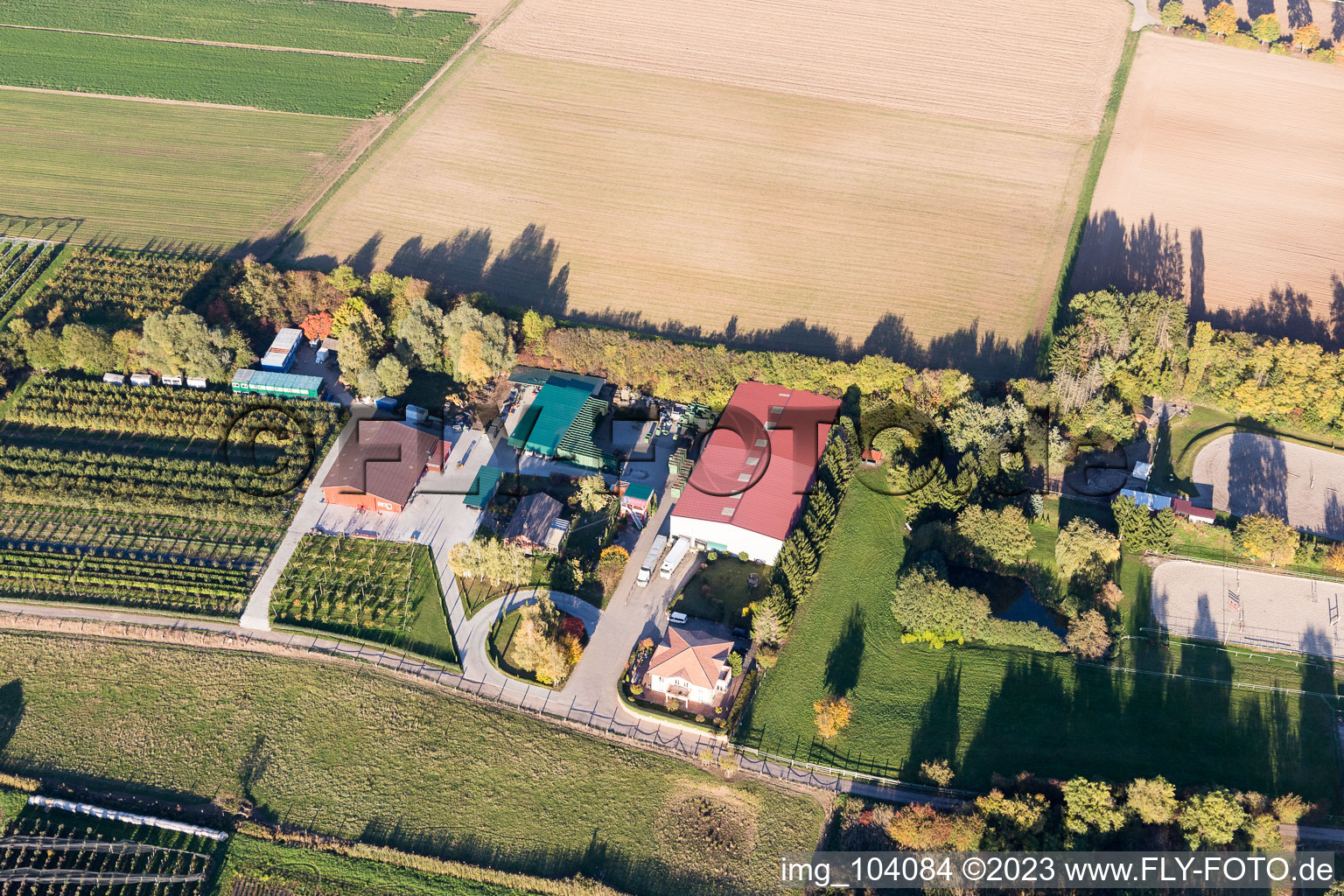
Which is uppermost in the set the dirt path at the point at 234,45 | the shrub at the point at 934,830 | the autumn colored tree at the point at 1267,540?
the dirt path at the point at 234,45

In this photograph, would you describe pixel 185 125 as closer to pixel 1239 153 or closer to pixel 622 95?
pixel 622 95

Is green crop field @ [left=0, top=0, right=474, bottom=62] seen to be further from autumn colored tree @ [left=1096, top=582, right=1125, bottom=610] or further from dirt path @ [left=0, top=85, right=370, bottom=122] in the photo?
autumn colored tree @ [left=1096, top=582, right=1125, bottom=610]

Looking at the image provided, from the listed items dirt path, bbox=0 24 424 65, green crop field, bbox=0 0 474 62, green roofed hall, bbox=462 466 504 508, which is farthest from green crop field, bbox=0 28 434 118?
green roofed hall, bbox=462 466 504 508

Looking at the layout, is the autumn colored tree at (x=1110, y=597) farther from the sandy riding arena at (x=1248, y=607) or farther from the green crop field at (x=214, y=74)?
the green crop field at (x=214, y=74)

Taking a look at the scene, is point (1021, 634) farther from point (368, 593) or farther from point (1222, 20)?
point (1222, 20)

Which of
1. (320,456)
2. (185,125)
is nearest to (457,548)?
(320,456)

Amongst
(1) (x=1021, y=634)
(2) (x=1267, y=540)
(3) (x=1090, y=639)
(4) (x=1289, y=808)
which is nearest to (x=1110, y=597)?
(3) (x=1090, y=639)

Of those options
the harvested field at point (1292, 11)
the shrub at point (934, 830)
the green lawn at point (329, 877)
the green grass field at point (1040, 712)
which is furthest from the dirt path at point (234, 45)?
the shrub at point (934, 830)
